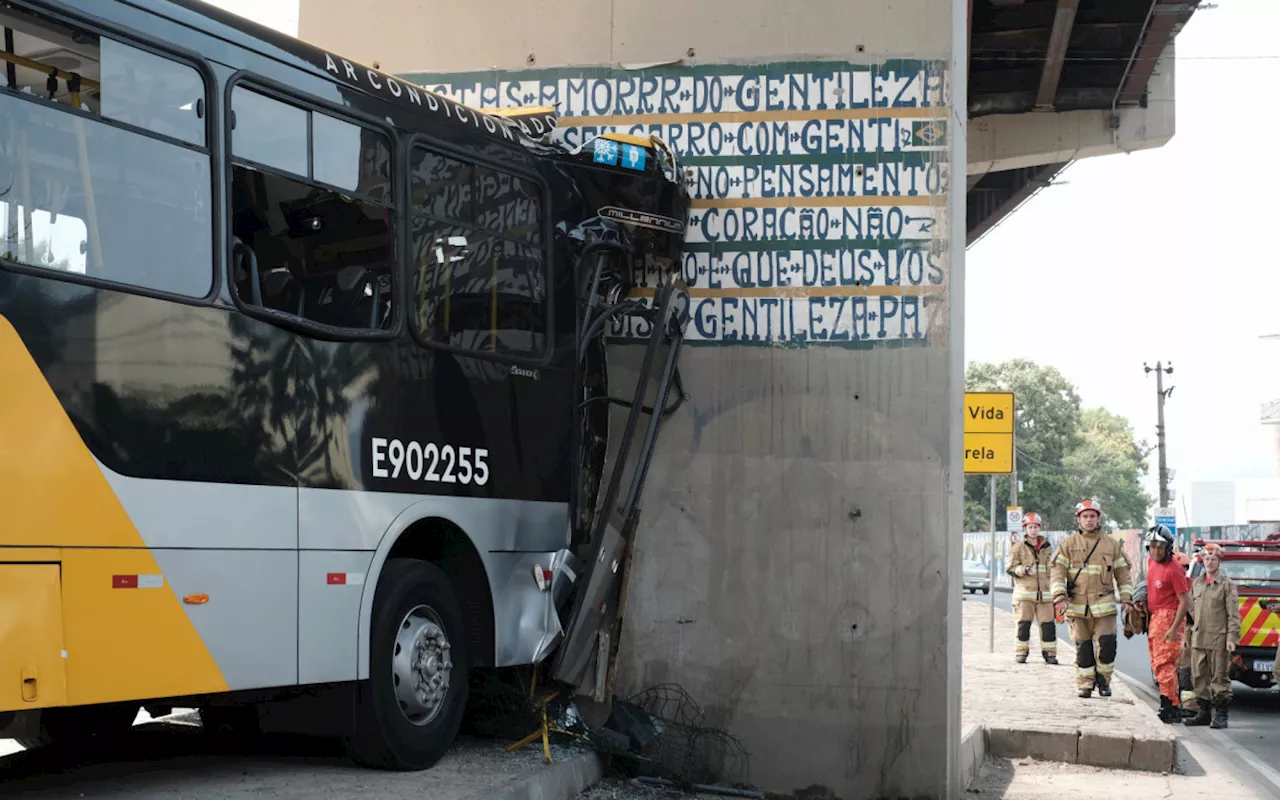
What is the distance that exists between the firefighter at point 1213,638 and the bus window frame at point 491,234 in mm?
Answer: 9014

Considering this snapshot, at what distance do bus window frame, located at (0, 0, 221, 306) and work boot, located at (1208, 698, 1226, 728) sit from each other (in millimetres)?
12024

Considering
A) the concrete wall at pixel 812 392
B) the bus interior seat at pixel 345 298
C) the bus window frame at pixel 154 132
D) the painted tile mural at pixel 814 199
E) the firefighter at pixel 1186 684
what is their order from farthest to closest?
the firefighter at pixel 1186 684 → the painted tile mural at pixel 814 199 → the concrete wall at pixel 812 392 → the bus interior seat at pixel 345 298 → the bus window frame at pixel 154 132

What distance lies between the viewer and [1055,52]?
1582cm

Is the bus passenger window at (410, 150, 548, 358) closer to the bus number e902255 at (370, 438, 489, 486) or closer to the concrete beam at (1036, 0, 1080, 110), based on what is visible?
the bus number e902255 at (370, 438, 489, 486)

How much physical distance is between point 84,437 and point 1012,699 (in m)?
11.6

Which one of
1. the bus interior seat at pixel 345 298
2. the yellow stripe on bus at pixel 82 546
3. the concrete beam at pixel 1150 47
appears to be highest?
the concrete beam at pixel 1150 47

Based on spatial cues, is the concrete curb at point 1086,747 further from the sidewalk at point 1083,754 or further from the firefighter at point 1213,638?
the firefighter at point 1213,638

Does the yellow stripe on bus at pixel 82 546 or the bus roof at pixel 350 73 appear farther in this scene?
the bus roof at pixel 350 73

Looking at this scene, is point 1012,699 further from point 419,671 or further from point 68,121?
point 68,121

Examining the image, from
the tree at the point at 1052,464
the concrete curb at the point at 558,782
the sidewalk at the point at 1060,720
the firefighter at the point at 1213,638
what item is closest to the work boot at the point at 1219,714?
the firefighter at the point at 1213,638

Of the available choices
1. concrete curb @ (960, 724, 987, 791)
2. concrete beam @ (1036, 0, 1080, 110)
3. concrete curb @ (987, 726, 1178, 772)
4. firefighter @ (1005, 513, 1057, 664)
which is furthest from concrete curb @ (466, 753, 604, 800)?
firefighter @ (1005, 513, 1057, 664)

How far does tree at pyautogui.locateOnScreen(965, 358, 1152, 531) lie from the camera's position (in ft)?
306

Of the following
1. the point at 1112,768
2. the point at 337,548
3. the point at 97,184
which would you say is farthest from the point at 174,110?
the point at 1112,768

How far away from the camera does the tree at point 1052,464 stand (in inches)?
3669
